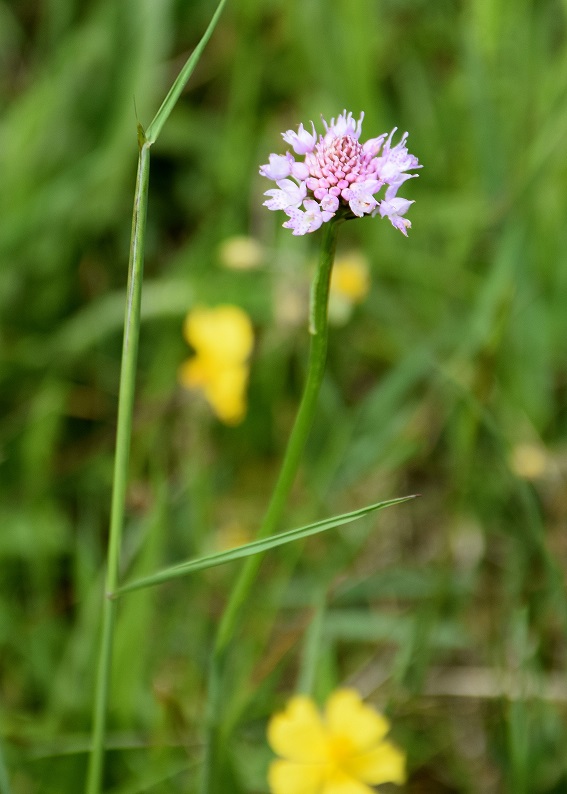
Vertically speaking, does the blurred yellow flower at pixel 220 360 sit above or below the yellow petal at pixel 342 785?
above

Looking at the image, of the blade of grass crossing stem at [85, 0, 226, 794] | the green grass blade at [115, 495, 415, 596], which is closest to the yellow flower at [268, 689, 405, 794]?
Answer: the blade of grass crossing stem at [85, 0, 226, 794]

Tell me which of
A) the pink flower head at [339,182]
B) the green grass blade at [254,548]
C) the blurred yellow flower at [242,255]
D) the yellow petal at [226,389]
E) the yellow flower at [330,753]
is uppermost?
the blurred yellow flower at [242,255]

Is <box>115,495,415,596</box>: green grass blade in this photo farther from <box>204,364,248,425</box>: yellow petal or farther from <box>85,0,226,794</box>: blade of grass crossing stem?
<box>204,364,248,425</box>: yellow petal

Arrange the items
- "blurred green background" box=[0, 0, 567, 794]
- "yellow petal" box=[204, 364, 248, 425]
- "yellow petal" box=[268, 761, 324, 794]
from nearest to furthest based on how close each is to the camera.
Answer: "yellow petal" box=[268, 761, 324, 794] → "blurred green background" box=[0, 0, 567, 794] → "yellow petal" box=[204, 364, 248, 425]

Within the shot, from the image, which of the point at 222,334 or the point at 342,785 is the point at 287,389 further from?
the point at 342,785

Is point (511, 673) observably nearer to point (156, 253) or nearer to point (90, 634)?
point (90, 634)

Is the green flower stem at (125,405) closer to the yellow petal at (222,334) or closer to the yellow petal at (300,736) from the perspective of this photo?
the yellow petal at (300,736)

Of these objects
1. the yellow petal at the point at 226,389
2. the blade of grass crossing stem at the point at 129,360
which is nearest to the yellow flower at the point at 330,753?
the blade of grass crossing stem at the point at 129,360

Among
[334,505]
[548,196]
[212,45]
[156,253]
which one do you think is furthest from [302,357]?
[212,45]
